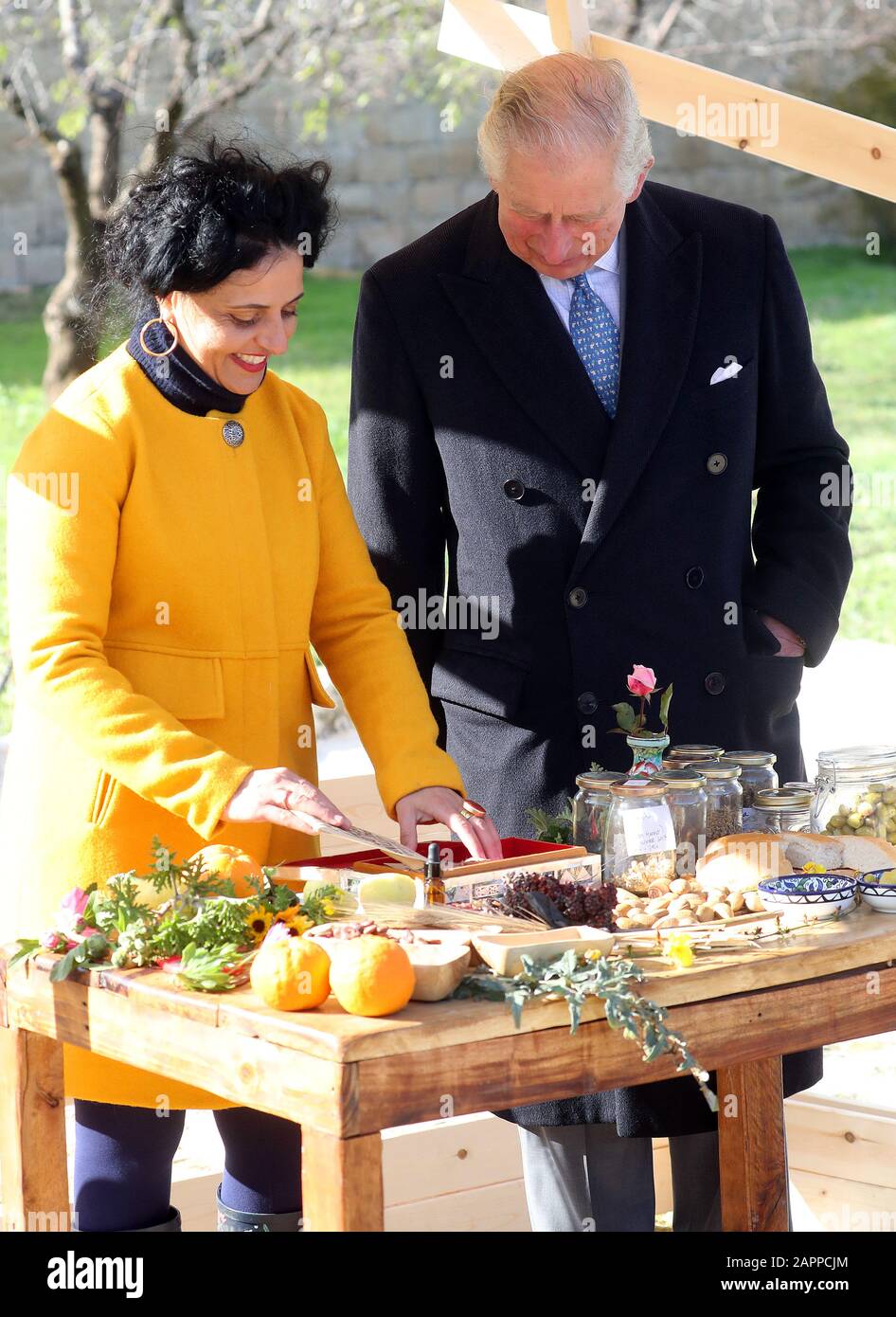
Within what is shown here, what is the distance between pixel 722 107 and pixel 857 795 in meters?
1.42

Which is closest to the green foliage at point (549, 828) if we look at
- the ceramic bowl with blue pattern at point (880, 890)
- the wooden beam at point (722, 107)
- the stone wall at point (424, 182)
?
the ceramic bowl with blue pattern at point (880, 890)

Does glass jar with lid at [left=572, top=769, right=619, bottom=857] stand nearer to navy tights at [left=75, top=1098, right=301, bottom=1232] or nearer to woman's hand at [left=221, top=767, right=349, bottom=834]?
woman's hand at [left=221, top=767, right=349, bottom=834]

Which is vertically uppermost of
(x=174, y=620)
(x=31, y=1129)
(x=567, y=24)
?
(x=567, y=24)

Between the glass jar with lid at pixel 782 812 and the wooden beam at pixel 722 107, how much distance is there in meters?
1.24

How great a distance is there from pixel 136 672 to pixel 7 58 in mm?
5629

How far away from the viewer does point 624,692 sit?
9.02ft

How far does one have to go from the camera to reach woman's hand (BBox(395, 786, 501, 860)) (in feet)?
7.76

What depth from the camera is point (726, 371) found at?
2846mm

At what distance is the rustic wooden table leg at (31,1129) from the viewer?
2.19 meters

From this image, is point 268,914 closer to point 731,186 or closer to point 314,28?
point 314,28

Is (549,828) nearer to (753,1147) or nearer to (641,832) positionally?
(641,832)

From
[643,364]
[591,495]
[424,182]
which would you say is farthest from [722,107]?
[424,182]

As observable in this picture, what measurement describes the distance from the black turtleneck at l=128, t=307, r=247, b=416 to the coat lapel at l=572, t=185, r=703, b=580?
64 cm

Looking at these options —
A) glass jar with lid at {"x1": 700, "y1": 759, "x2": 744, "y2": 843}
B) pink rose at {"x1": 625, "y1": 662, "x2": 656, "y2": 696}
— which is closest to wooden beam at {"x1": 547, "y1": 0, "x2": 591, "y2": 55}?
pink rose at {"x1": 625, "y1": 662, "x2": 656, "y2": 696}
